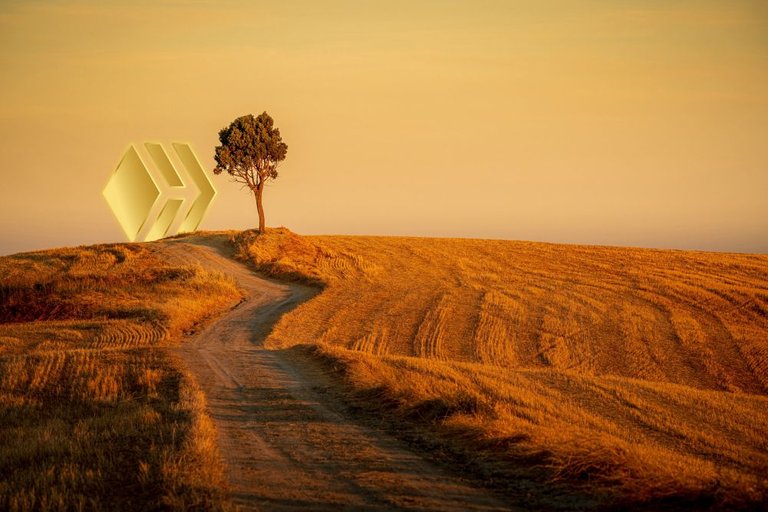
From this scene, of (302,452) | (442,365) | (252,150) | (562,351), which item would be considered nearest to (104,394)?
(302,452)

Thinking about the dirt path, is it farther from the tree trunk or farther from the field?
the tree trunk

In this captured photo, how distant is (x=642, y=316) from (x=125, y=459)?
2728 centimetres

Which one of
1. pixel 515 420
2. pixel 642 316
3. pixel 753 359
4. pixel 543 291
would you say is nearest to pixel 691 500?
pixel 515 420

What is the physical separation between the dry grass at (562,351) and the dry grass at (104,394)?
3893mm

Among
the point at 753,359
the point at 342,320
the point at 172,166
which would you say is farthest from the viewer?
the point at 172,166

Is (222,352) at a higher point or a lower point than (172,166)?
lower

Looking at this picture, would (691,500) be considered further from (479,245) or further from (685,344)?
(479,245)

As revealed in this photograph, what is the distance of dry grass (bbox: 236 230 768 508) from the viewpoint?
34.0 feet

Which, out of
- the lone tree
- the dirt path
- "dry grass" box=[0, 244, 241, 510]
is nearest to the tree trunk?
the lone tree

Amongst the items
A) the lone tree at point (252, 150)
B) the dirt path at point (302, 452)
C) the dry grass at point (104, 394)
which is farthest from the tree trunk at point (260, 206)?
the dirt path at point (302, 452)

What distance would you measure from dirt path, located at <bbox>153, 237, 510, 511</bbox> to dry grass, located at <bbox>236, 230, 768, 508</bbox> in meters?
1.01

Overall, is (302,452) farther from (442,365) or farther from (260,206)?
(260,206)

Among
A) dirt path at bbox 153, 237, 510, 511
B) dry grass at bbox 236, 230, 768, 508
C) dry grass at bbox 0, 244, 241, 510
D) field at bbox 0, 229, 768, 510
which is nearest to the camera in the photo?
dirt path at bbox 153, 237, 510, 511

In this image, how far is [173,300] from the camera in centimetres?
3222
